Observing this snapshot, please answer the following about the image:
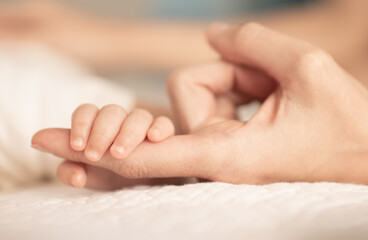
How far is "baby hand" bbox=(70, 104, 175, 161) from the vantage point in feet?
1.36

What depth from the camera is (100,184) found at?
0.50 metres

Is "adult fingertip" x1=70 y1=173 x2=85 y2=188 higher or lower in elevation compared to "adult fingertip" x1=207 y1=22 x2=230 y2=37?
lower

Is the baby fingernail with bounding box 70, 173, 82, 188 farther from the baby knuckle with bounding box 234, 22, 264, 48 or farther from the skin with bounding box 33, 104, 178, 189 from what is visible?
the baby knuckle with bounding box 234, 22, 264, 48

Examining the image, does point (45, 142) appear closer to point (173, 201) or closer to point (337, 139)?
point (173, 201)

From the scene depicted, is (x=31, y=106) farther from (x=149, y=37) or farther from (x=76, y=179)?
(x=149, y=37)

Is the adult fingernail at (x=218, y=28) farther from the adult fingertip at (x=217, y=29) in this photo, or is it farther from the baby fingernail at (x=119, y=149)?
the baby fingernail at (x=119, y=149)

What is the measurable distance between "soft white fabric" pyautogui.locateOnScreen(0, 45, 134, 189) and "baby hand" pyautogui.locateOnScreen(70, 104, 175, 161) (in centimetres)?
22

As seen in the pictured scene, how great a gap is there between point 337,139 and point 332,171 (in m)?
0.04

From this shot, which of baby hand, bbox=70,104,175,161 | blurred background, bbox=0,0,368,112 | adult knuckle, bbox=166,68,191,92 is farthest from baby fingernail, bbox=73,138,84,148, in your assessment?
blurred background, bbox=0,0,368,112

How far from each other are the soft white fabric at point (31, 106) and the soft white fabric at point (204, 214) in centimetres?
22

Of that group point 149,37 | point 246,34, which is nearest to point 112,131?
point 246,34

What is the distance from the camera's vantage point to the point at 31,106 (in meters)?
0.66

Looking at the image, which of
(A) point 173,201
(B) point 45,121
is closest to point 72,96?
(B) point 45,121

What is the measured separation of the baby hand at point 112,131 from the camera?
414 millimetres
